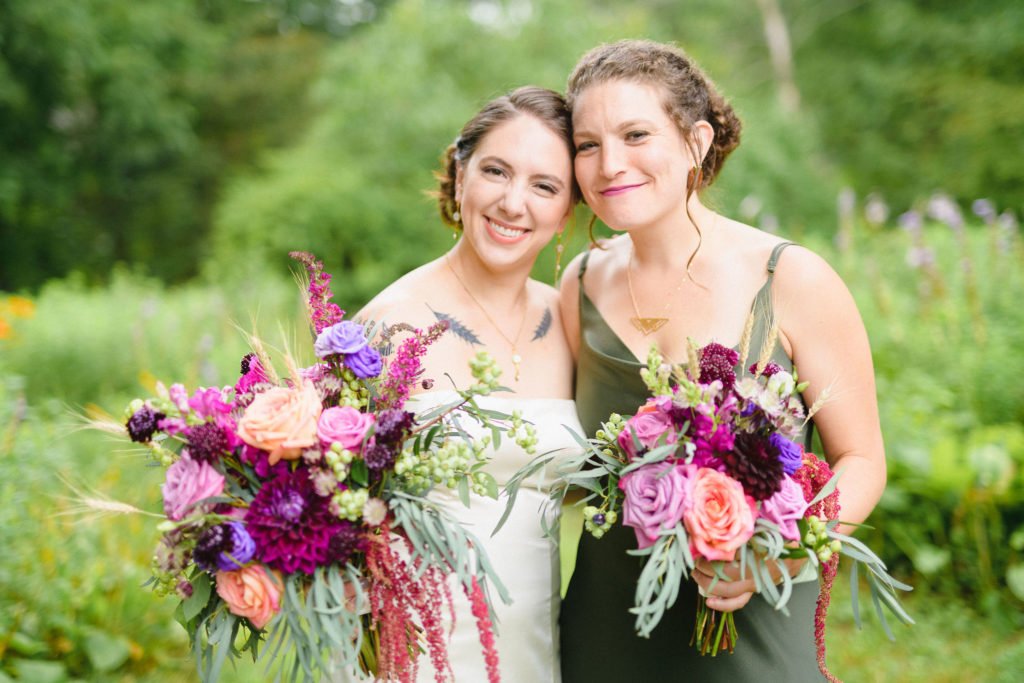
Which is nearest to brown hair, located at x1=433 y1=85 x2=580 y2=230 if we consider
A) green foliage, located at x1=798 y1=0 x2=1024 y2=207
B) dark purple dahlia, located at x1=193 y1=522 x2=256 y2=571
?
dark purple dahlia, located at x1=193 y1=522 x2=256 y2=571

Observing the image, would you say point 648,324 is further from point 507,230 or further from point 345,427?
point 345,427

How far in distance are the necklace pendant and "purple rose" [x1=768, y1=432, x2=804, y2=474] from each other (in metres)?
0.98

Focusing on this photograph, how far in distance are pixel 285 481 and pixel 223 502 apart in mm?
136

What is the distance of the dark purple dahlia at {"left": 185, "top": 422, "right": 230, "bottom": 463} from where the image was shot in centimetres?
183

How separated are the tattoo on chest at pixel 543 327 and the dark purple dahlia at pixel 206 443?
1.50 meters

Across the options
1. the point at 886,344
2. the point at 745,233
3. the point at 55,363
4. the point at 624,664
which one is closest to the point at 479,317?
the point at 745,233

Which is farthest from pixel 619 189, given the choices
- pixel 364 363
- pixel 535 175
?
pixel 364 363

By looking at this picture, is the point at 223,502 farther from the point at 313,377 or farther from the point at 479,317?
the point at 479,317

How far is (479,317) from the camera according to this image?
305 cm

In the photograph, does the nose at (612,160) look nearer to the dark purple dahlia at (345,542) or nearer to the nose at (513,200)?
the nose at (513,200)

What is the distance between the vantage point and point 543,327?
3240mm

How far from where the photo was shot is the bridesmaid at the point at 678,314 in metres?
2.53

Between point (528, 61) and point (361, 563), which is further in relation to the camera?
point (528, 61)

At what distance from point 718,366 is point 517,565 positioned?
47.5 inches
